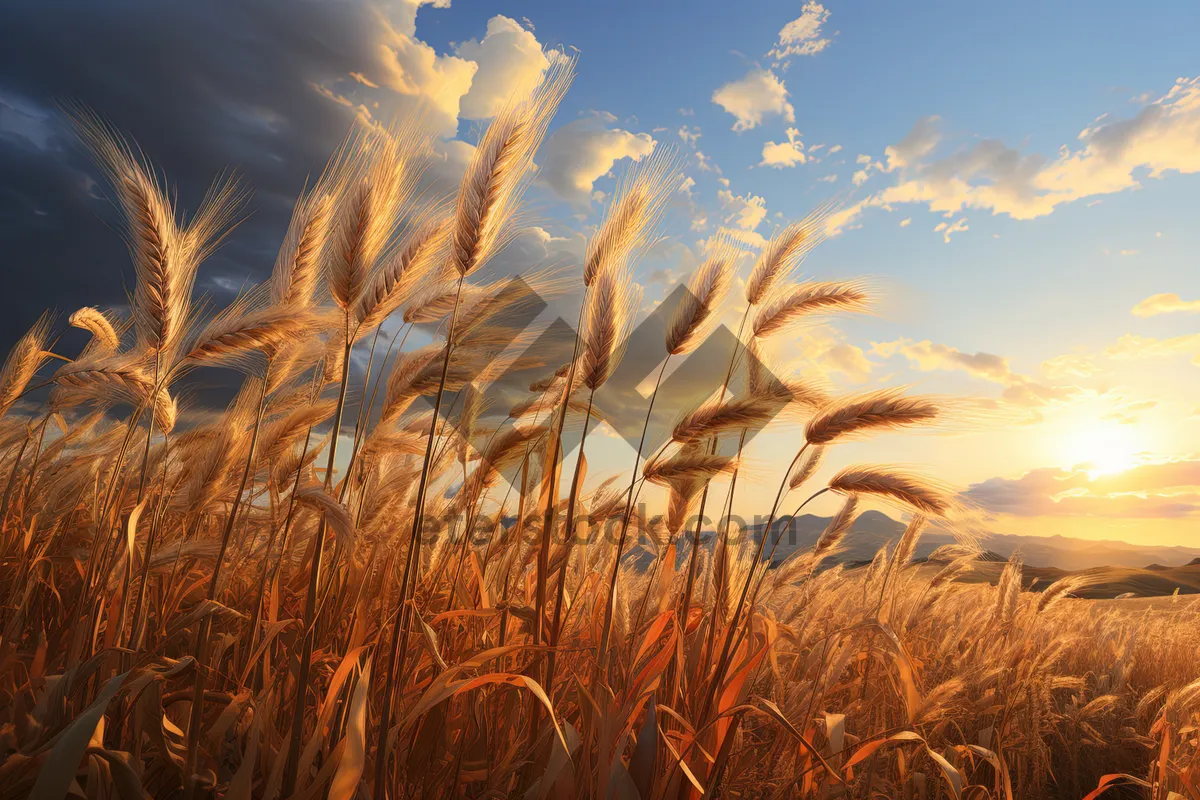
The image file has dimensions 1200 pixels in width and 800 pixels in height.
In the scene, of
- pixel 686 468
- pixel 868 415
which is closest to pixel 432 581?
pixel 686 468

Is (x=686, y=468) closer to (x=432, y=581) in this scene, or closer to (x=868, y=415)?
(x=868, y=415)

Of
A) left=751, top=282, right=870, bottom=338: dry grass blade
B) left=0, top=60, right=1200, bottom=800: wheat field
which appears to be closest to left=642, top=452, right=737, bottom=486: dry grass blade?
left=0, top=60, right=1200, bottom=800: wheat field

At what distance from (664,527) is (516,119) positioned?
6.71 ft

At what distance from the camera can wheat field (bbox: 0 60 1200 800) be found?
5.21 ft

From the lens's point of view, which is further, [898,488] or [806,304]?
[806,304]

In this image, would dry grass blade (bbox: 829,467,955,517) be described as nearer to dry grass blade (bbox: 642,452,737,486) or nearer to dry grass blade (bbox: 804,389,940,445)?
dry grass blade (bbox: 804,389,940,445)

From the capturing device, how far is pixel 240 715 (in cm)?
182

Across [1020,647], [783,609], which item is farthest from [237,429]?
[1020,647]

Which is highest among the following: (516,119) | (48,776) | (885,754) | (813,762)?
(516,119)

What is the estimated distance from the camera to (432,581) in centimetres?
290

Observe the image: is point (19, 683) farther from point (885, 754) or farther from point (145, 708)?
point (885, 754)

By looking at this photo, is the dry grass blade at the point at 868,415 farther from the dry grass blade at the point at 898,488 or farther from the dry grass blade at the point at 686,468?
the dry grass blade at the point at 686,468

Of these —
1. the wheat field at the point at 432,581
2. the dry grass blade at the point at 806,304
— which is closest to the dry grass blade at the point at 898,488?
the wheat field at the point at 432,581

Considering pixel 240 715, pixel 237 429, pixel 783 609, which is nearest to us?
pixel 240 715
